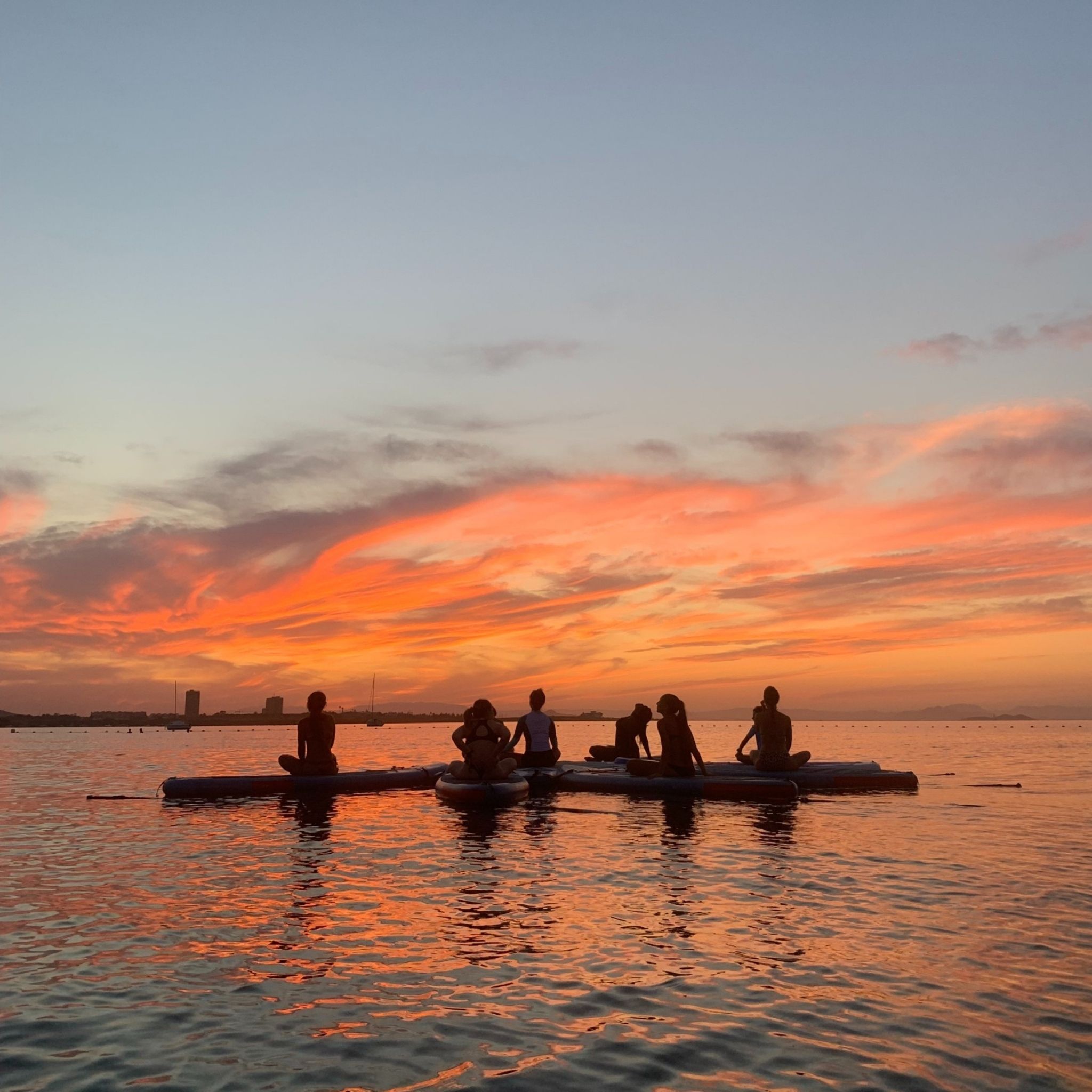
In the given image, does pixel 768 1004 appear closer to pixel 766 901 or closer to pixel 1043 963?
pixel 1043 963

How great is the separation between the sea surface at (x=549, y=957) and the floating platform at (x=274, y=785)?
5816 millimetres

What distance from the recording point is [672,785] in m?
27.6

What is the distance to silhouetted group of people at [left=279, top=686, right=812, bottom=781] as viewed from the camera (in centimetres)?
2647

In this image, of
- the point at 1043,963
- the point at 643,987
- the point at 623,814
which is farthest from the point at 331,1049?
the point at 623,814

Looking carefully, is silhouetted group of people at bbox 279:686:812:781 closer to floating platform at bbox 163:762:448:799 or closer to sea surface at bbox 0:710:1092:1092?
floating platform at bbox 163:762:448:799

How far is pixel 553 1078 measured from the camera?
730 cm

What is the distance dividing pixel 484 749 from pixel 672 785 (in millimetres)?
5454

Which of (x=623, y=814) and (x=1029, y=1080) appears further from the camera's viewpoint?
(x=623, y=814)

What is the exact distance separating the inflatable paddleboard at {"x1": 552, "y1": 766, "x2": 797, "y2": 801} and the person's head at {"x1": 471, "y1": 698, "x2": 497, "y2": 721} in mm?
5333

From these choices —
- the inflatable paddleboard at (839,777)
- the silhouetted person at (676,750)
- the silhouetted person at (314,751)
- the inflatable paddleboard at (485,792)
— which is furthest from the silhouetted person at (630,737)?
the silhouetted person at (314,751)

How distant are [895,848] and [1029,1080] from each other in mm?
12794

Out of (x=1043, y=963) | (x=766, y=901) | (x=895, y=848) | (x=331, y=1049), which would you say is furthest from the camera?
(x=895, y=848)

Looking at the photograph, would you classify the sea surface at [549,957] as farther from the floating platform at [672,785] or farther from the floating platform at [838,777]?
the floating platform at [838,777]

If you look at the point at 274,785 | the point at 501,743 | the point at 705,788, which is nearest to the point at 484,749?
the point at 501,743
